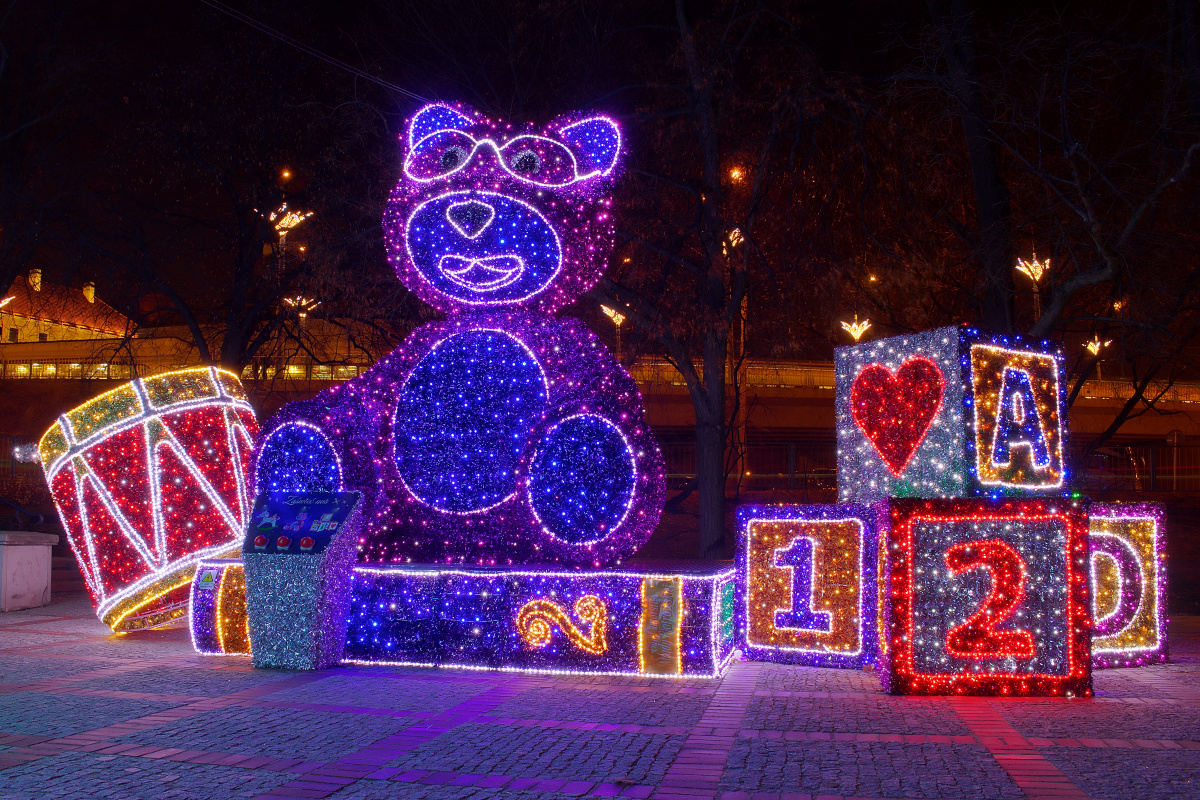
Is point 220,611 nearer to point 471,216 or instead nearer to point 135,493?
point 135,493

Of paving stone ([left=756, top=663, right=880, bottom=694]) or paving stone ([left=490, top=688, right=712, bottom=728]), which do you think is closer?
paving stone ([left=490, top=688, right=712, bottom=728])

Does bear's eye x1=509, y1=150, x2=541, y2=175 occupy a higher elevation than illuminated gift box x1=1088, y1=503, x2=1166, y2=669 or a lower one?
higher

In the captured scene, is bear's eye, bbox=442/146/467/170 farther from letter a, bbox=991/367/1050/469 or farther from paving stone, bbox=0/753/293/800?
paving stone, bbox=0/753/293/800

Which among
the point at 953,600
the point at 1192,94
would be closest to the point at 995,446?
the point at 953,600

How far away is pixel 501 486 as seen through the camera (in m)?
6.97

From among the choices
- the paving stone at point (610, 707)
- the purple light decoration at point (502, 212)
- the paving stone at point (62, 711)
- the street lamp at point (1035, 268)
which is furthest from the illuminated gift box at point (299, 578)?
the street lamp at point (1035, 268)

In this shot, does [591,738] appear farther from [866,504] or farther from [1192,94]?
[1192,94]

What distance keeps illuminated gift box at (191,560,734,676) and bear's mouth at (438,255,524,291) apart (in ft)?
7.14

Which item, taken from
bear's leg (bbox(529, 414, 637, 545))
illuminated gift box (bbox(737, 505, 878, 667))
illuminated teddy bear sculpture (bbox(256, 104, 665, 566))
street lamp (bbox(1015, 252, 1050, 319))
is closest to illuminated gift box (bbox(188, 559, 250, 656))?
illuminated teddy bear sculpture (bbox(256, 104, 665, 566))

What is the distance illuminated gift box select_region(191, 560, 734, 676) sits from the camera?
6508 millimetres

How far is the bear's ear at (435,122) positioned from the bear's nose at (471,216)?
0.83 m

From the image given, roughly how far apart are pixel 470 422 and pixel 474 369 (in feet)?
1.36

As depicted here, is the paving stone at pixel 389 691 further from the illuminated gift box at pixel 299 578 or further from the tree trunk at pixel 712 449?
the tree trunk at pixel 712 449

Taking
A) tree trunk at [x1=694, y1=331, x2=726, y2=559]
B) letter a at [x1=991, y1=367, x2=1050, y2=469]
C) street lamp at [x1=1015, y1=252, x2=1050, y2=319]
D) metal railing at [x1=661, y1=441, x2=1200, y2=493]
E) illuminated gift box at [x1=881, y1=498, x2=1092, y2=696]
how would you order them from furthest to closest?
metal railing at [x1=661, y1=441, x2=1200, y2=493], street lamp at [x1=1015, y1=252, x2=1050, y2=319], tree trunk at [x1=694, y1=331, x2=726, y2=559], letter a at [x1=991, y1=367, x2=1050, y2=469], illuminated gift box at [x1=881, y1=498, x2=1092, y2=696]
